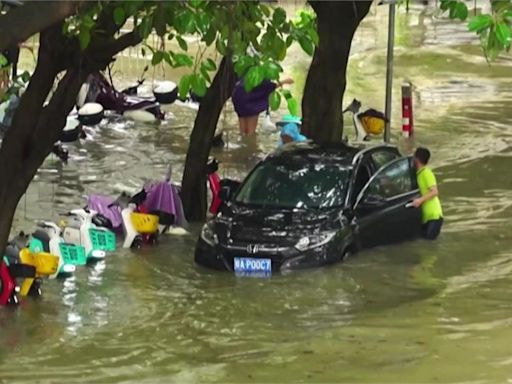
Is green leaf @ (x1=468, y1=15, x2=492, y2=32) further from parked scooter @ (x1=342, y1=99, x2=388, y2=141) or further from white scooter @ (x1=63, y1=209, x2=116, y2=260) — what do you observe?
parked scooter @ (x1=342, y1=99, x2=388, y2=141)

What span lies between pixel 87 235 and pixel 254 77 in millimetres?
6500

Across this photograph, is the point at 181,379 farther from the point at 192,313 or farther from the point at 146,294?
the point at 146,294

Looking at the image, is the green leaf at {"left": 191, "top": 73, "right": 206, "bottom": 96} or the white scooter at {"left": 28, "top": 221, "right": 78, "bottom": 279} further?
the white scooter at {"left": 28, "top": 221, "right": 78, "bottom": 279}

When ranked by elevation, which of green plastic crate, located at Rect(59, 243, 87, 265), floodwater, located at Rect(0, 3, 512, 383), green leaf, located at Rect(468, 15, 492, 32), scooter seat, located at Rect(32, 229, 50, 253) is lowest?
floodwater, located at Rect(0, 3, 512, 383)

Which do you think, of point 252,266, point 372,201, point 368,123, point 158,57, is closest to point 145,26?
point 158,57

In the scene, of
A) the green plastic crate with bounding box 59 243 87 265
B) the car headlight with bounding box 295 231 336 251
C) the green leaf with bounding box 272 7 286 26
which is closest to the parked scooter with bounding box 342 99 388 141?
the car headlight with bounding box 295 231 336 251

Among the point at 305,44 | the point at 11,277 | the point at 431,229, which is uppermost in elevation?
the point at 305,44

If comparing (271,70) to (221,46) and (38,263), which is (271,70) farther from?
(38,263)

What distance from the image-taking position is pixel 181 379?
31.7 ft

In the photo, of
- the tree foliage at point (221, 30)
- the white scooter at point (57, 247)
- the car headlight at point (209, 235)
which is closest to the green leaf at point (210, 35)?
the tree foliage at point (221, 30)

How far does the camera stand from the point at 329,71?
17859 mm

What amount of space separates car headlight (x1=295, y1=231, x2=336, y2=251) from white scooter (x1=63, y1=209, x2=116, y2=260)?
8.18ft

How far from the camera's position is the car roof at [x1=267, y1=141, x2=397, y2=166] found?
14656 millimetres

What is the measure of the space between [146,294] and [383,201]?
381cm
